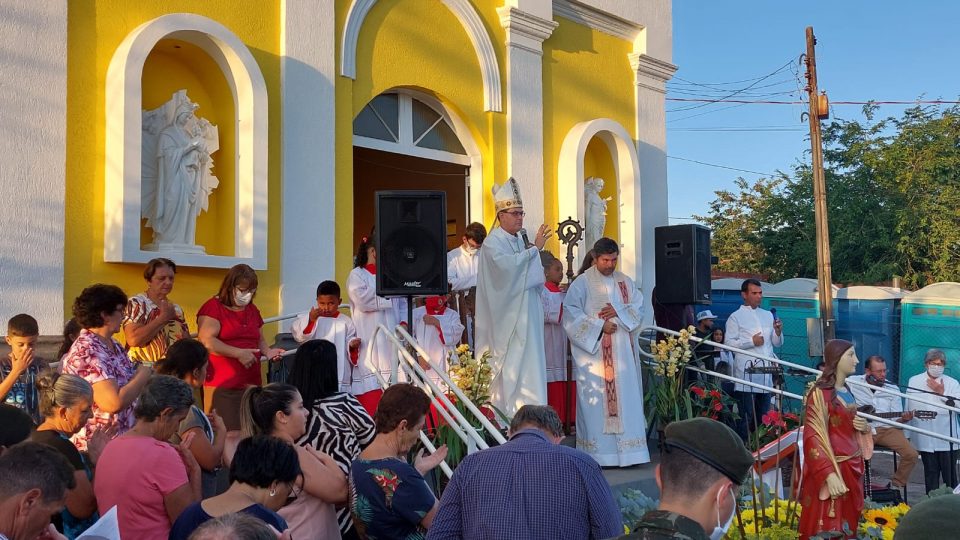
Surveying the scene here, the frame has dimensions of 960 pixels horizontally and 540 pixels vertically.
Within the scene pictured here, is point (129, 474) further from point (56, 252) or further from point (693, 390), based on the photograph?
point (693, 390)

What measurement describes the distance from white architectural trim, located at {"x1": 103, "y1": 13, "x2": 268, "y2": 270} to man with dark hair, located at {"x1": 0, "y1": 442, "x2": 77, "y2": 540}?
5.37 meters

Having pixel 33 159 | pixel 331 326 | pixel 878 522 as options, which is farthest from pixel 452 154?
pixel 878 522

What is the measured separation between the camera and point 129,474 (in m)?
4.18

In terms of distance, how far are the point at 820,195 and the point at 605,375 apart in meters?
10.6

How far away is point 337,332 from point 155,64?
3149 millimetres

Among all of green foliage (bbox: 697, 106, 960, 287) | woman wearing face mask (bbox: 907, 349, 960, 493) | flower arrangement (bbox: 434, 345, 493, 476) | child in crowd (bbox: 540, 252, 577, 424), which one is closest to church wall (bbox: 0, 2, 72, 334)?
flower arrangement (bbox: 434, 345, 493, 476)

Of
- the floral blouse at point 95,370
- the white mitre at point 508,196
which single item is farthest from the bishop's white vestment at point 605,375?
the floral blouse at point 95,370

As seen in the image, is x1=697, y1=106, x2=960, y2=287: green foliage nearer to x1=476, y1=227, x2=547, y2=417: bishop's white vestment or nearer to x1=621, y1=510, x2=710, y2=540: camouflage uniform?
x1=476, y1=227, x2=547, y2=417: bishop's white vestment

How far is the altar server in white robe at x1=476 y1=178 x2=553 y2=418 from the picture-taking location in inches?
334

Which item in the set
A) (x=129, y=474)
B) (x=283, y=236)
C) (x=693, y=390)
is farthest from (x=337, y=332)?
(x=129, y=474)

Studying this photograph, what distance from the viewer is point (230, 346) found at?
726 centimetres

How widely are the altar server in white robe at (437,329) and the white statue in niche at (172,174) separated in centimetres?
203

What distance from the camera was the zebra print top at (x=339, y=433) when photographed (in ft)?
16.1

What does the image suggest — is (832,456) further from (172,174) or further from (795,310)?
(795,310)
